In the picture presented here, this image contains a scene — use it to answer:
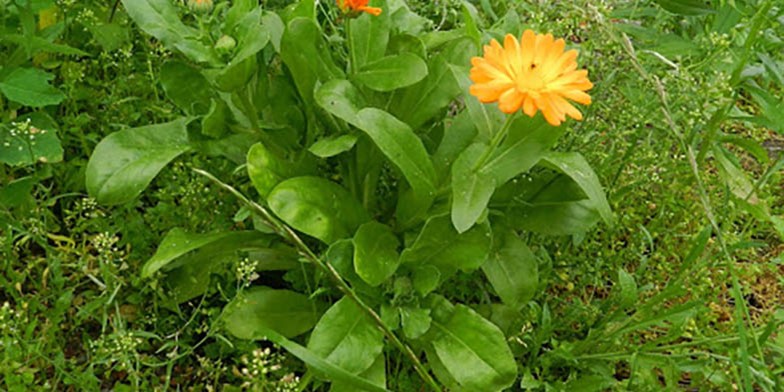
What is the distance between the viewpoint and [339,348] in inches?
70.9

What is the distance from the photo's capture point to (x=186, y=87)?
2051mm

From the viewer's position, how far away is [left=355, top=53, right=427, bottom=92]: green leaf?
73.2 inches

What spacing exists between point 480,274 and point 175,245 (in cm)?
75

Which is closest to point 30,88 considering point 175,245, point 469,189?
point 175,245

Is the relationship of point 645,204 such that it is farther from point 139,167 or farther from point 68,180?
point 68,180

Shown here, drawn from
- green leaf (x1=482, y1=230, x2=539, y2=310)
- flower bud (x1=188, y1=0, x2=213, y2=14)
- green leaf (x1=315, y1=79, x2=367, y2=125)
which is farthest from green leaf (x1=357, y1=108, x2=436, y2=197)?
flower bud (x1=188, y1=0, x2=213, y2=14)

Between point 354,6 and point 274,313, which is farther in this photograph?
point 274,313

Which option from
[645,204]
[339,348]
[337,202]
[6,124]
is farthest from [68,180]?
[645,204]

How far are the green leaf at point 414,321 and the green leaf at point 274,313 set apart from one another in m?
0.25

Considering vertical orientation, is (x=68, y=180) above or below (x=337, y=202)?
below

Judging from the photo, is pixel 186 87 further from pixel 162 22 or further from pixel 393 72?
pixel 393 72

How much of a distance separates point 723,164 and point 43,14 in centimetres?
193

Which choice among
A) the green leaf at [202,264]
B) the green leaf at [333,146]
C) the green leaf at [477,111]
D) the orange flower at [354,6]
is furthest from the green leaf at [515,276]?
the orange flower at [354,6]

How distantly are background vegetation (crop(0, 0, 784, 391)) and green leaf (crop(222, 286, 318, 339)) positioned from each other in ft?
0.14
